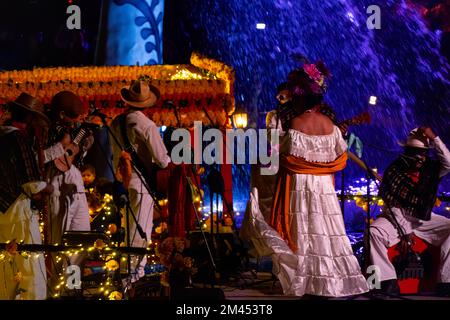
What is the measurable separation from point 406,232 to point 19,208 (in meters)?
3.84

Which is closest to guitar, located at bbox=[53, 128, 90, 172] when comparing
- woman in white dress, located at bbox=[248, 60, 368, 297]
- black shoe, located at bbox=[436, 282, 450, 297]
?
woman in white dress, located at bbox=[248, 60, 368, 297]

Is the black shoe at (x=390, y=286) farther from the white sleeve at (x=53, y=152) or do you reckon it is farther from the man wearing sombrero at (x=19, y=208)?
the white sleeve at (x=53, y=152)

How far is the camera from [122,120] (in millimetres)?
7250

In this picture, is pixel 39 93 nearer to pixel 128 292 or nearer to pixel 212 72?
pixel 212 72

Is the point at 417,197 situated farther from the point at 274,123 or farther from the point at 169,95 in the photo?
the point at 169,95

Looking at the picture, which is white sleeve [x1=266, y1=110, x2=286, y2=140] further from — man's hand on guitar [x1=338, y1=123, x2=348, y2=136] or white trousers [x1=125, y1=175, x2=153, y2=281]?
white trousers [x1=125, y1=175, x2=153, y2=281]

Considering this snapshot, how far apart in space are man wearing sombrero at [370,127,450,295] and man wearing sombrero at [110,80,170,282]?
90.6 inches

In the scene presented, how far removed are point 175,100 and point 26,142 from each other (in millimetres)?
4030

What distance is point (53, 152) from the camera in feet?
22.2

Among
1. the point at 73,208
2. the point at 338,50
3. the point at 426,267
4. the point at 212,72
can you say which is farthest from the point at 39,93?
the point at 338,50

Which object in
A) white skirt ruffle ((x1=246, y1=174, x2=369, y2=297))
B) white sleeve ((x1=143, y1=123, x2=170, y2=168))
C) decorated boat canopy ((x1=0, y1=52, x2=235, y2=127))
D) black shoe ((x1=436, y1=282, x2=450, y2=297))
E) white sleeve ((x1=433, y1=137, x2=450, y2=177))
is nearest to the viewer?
white skirt ruffle ((x1=246, y1=174, x2=369, y2=297))

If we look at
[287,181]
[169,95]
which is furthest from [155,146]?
[169,95]

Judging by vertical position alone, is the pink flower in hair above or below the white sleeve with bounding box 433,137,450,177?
above

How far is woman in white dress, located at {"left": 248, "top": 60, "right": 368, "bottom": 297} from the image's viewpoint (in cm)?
636
